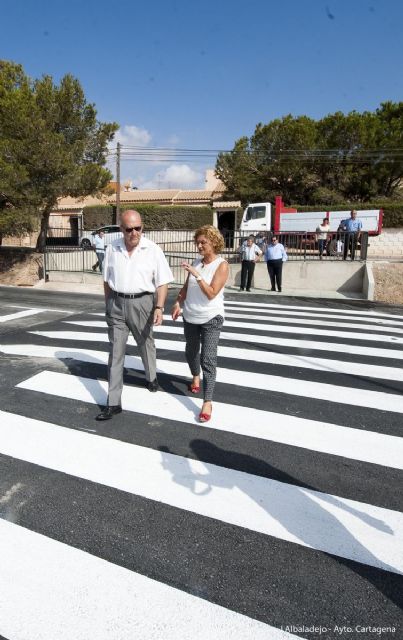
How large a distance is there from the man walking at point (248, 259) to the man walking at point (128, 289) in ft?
29.0

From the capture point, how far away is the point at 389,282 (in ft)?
42.4

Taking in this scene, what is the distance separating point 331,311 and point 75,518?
8.62 metres

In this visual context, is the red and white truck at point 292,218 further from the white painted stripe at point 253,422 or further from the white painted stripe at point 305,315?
the white painted stripe at point 253,422

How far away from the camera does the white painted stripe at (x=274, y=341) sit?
6398mm

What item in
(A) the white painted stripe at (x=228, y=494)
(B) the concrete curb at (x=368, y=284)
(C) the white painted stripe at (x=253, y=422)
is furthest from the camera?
(B) the concrete curb at (x=368, y=284)

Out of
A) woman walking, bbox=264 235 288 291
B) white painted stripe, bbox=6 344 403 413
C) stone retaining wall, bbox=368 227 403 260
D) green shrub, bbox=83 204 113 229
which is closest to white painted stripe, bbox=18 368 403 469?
white painted stripe, bbox=6 344 403 413

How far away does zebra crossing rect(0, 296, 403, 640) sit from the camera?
6.39ft

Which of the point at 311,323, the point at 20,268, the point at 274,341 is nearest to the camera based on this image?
the point at 274,341

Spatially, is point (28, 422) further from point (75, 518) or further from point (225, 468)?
point (225, 468)

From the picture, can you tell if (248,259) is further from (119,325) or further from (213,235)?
(119,325)

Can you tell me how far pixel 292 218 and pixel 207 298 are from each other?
74.6 ft

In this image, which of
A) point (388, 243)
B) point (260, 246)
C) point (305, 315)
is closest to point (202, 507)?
point (305, 315)

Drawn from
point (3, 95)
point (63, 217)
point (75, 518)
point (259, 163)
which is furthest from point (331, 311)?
point (63, 217)

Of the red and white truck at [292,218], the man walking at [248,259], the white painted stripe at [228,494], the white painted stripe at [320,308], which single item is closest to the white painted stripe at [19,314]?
the white painted stripe at [320,308]
